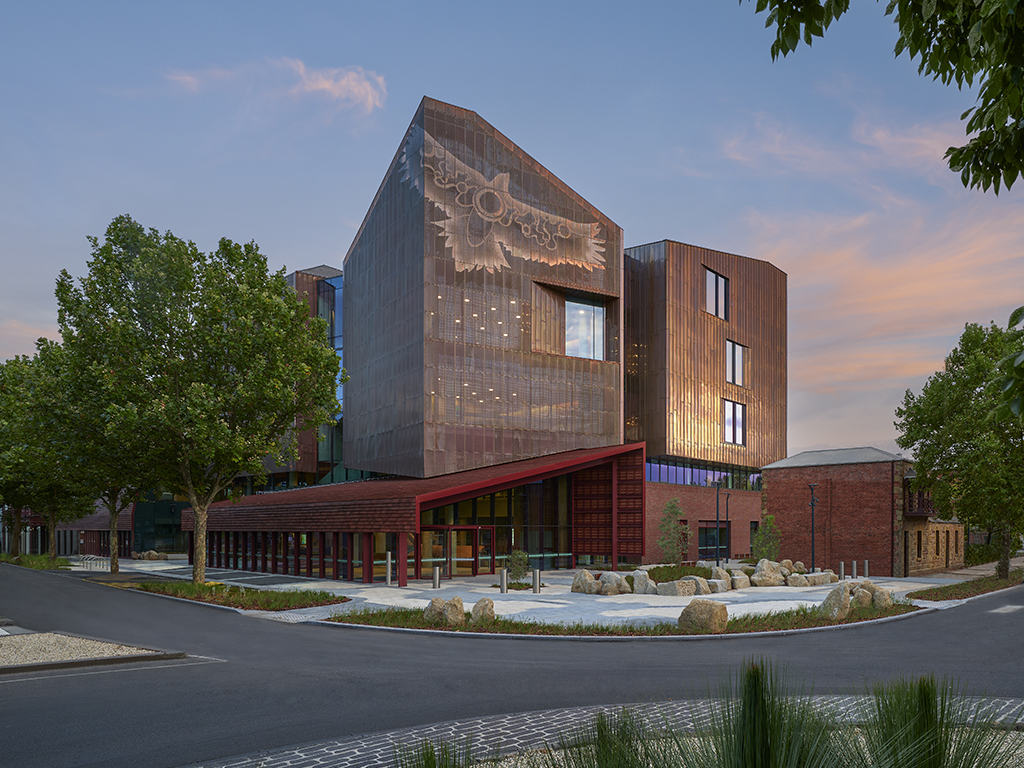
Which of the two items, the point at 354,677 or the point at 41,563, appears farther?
the point at 41,563

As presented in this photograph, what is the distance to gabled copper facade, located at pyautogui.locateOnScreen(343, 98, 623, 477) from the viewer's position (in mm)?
45969

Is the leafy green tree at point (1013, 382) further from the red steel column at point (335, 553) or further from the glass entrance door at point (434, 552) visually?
the glass entrance door at point (434, 552)

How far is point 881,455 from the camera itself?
45219 millimetres

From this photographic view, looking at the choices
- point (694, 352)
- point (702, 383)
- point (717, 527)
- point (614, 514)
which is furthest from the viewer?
point (702, 383)

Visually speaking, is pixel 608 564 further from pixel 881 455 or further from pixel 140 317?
pixel 140 317

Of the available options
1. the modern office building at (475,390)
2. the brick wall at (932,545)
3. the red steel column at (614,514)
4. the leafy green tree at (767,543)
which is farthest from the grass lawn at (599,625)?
the brick wall at (932,545)

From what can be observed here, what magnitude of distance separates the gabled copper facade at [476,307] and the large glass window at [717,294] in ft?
47.3

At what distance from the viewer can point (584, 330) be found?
52656 millimetres

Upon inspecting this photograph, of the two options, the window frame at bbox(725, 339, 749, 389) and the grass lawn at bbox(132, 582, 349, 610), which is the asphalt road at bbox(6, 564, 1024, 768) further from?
the window frame at bbox(725, 339, 749, 389)

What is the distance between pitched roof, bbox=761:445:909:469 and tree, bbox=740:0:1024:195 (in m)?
41.8

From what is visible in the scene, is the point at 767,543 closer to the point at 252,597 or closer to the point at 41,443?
the point at 252,597

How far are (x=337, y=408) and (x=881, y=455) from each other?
30393mm

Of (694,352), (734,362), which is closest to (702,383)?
(694,352)

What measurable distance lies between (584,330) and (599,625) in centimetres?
3379
